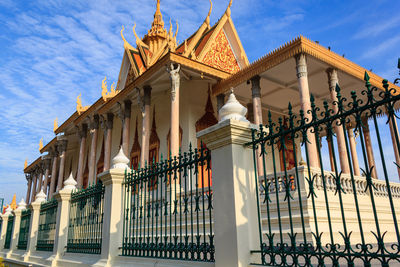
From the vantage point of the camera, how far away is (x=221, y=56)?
44.1 ft

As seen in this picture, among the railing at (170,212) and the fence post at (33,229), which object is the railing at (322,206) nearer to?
the railing at (170,212)

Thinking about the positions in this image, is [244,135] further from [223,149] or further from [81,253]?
[81,253]

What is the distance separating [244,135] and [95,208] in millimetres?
3628

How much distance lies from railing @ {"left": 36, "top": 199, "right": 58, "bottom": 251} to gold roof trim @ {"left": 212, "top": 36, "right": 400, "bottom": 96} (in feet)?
22.1

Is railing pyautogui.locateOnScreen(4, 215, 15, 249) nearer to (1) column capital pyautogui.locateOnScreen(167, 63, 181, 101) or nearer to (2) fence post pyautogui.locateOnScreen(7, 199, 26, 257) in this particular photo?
(2) fence post pyautogui.locateOnScreen(7, 199, 26, 257)

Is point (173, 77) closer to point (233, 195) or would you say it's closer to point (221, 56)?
point (221, 56)

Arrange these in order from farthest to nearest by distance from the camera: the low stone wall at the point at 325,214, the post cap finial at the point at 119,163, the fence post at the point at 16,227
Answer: the fence post at the point at 16,227 < the post cap finial at the point at 119,163 < the low stone wall at the point at 325,214

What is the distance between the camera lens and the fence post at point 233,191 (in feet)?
10.1

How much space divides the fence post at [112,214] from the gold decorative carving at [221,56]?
8.25 metres

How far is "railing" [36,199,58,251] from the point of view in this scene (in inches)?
312

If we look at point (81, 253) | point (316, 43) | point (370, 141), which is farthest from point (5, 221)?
point (370, 141)

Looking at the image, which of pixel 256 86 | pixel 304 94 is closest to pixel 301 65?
pixel 304 94

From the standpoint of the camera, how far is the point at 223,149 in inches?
134

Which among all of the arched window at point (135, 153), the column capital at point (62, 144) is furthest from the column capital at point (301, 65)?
the column capital at point (62, 144)
